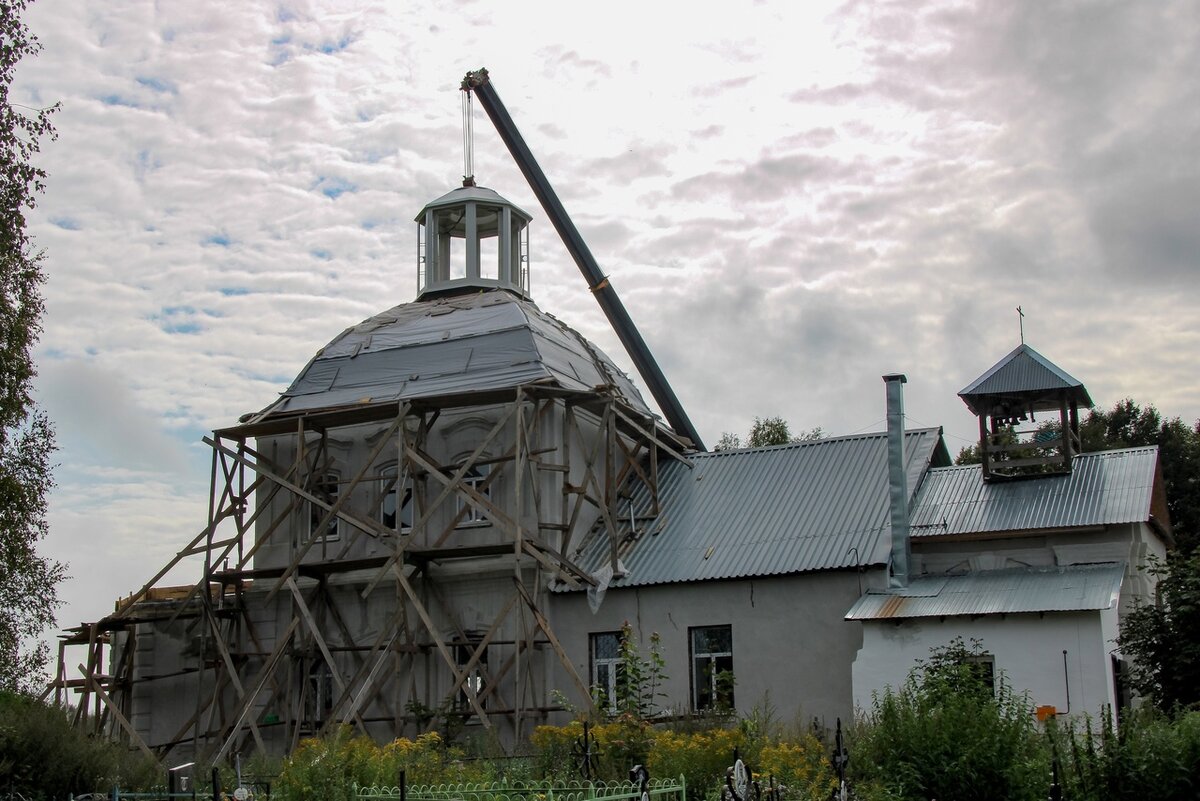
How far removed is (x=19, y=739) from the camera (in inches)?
645

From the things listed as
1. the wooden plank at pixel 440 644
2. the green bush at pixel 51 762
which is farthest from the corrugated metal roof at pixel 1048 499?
the green bush at pixel 51 762

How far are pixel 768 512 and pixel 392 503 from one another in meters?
7.42

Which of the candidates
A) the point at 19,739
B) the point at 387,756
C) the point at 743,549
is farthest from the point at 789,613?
the point at 19,739

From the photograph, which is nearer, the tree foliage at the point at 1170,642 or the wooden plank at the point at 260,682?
the tree foliage at the point at 1170,642

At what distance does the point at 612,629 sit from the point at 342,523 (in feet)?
20.5

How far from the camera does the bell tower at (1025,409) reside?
25766 millimetres

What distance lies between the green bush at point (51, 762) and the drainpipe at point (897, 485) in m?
12.4

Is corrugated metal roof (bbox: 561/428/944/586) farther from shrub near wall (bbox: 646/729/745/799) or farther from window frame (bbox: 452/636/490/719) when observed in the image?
shrub near wall (bbox: 646/729/745/799)

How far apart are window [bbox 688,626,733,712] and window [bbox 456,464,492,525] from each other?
4.52m

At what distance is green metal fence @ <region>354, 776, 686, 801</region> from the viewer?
12.7 m

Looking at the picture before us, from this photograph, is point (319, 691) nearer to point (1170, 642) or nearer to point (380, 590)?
point (380, 590)

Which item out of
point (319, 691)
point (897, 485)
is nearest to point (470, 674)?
point (319, 691)

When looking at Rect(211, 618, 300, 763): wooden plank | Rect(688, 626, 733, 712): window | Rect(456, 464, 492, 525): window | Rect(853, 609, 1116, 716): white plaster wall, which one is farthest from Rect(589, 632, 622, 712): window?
Rect(211, 618, 300, 763): wooden plank

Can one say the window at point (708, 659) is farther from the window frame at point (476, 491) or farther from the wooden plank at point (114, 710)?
the wooden plank at point (114, 710)
